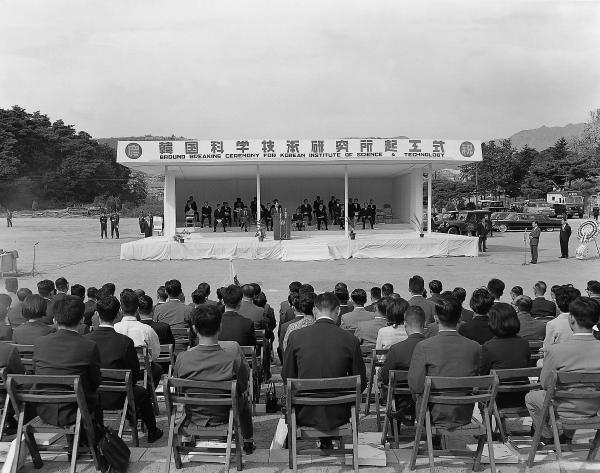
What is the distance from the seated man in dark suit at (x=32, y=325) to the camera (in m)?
5.08

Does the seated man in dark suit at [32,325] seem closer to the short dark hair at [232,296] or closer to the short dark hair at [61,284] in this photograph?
the short dark hair at [232,296]

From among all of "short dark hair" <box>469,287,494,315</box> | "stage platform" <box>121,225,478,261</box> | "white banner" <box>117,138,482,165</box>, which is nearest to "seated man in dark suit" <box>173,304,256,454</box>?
"short dark hair" <box>469,287,494,315</box>

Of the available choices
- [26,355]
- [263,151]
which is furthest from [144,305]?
[263,151]

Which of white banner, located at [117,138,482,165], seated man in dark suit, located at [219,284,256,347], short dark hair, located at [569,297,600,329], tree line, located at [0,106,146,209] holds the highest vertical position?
tree line, located at [0,106,146,209]

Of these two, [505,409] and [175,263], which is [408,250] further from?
[505,409]

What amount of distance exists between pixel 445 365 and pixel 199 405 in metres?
1.60

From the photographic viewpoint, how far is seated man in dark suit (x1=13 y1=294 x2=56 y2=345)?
5.08 meters

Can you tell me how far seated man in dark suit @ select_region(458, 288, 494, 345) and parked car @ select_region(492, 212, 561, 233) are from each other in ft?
110

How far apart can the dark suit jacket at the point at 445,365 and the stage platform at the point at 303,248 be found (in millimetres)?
16509

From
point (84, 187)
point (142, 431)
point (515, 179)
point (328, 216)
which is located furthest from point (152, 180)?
point (142, 431)

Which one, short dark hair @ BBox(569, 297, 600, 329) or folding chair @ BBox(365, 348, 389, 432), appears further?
folding chair @ BBox(365, 348, 389, 432)

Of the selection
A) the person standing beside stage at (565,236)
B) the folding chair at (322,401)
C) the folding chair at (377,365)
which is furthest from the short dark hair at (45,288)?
the person standing beside stage at (565,236)

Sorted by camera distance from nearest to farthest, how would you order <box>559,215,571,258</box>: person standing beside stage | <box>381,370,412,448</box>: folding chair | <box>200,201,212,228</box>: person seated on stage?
<box>381,370,412,448</box>: folding chair, <box>559,215,571,258</box>: person standing beside stage, <box>200,201,212,228</box>: person seated on stage

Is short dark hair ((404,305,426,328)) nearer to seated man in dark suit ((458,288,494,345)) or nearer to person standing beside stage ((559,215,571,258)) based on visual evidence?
seated man in dark suit ((458,288,494,345))
